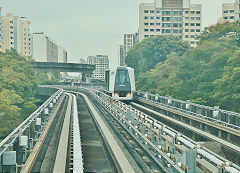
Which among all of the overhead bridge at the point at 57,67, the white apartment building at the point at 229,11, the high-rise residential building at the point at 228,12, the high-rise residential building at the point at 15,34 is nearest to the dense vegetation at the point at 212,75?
the overhead bridge at the point at 57,67

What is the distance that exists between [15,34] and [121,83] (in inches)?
5020

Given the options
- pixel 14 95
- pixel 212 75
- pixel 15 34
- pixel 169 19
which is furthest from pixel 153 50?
pixel 15 34

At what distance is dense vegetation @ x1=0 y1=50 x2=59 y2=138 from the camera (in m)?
47.9

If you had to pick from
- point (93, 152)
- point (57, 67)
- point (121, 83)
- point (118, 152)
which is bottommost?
point (93, 152)

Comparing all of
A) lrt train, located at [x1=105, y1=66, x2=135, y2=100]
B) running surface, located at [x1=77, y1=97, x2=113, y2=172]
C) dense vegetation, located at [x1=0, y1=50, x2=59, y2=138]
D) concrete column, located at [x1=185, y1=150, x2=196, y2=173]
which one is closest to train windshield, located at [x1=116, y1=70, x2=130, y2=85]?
lrt train, located at [x1=105, y1=66, x2=135, y2=100]

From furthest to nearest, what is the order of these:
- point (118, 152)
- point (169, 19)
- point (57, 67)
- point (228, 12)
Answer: point (228, 12), point (169, 19), point (57, 67), point (118, 152)

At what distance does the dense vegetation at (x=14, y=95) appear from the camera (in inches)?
1886

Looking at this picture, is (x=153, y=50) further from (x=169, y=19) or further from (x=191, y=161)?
(x=191, y=161)

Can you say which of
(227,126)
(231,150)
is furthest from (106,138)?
(227,126)

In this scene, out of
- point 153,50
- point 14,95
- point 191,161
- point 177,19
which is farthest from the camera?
point 177,19

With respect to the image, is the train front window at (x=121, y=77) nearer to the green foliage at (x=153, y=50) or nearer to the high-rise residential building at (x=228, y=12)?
the green foliage at (x=153, y=50)

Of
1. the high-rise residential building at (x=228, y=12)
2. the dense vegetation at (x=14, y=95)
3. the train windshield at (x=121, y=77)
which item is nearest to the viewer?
the train windshield at (x=121, y=77)

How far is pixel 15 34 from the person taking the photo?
151250 millimetres

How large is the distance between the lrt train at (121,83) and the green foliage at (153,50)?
43.4m
